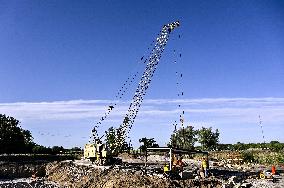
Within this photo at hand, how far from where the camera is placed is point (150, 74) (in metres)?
58.1

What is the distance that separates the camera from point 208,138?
109 meters

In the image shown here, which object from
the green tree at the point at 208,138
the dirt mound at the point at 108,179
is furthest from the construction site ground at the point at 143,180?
the green tree at the point at 208,138

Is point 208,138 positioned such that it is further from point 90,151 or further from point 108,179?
point 108,179

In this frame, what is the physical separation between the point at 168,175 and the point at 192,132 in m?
85.6

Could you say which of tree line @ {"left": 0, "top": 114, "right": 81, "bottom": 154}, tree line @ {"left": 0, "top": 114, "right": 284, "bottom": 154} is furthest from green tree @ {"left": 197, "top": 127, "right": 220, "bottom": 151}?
tree line @ {"left": 0, "top": 114, "right": 81, "bottom": 154}

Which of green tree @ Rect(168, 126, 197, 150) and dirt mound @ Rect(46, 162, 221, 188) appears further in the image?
green tree @ Rect(168, 126, 197, 150)

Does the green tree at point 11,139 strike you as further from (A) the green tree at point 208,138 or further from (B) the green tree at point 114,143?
(A) the green tree at point 208,138

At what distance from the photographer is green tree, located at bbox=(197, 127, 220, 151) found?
109062 mm

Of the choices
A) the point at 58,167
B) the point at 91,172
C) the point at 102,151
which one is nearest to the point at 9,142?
the point at 58,167

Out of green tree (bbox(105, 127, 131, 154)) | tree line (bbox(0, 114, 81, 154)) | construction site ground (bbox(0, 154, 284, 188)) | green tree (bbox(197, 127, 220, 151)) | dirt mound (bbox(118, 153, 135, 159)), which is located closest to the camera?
construction site ground (bbox(0, 154, 284, 188))

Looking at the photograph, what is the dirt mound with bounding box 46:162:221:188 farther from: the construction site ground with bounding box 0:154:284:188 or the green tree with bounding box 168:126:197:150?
the green tree with bounding box 168:126:197:150

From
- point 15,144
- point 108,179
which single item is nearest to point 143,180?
point 108,179

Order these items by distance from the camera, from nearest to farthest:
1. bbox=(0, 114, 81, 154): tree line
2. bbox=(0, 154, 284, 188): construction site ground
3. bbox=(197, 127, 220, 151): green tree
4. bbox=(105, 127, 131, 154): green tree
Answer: bbox=(0, 154, 284, 188): construction site ground
bbox=(105, 127, 131, 154): green tree
bbox=(0, 114, 81, 154): tree line
bbox=(197, 127, 220, 151): green tree

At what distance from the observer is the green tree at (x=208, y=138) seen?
10906cm
